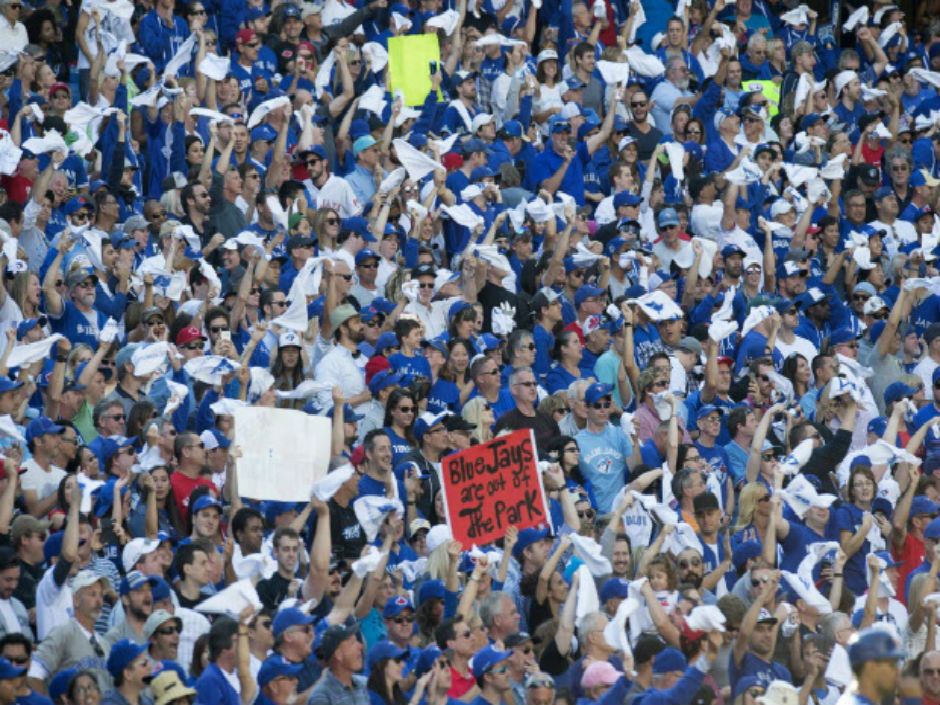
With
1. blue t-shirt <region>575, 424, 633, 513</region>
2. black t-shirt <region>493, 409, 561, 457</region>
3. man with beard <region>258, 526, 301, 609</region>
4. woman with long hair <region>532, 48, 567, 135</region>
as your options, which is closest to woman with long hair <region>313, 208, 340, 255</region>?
black t-shirt <region>493, 409, 561, 457</region>

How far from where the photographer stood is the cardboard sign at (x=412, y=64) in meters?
17.2

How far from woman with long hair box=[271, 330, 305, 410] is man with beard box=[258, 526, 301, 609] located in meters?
2.06

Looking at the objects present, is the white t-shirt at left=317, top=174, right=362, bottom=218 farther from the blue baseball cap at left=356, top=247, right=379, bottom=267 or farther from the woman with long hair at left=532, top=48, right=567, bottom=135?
the woman with long hair at left=532, top=48, right=567, bottom=135

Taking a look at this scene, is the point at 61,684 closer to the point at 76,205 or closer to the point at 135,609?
the point at 135,609

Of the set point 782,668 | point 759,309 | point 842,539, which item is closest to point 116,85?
point 759,309

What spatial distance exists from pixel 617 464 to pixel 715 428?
0.73 metres

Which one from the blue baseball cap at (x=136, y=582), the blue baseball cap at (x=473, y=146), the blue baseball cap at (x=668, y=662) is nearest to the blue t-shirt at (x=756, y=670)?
the blue baseball cap at (x=668, y=662)

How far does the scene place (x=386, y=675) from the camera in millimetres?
10078

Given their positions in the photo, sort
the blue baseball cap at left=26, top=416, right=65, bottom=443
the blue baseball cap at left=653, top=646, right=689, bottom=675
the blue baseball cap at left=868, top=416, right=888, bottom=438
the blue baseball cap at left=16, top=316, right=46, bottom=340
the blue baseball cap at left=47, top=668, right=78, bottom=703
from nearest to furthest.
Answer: the blue baseball cap at left=47, top=668, right=78, bottom=703 < the blue baseball cap at left=653, top=646, right=689, bottom=675 < the blue baseball cap at left=26, top=416, right=65, bottom=443 < the blue baseball cap at left=16, top=316, right=46, bottom=340 < the blue baseball cap at left=868, top=416, right=888, bottom=438

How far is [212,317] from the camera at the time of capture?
13.2 m

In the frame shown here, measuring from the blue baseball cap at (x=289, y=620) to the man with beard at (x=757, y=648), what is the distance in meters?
1.96

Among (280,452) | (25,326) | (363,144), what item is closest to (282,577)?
(280,452)

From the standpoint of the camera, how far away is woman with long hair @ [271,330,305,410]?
513 inches

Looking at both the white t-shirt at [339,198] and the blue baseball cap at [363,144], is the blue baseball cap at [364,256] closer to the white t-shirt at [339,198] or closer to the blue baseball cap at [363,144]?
the white t-shirt at [339,198]
